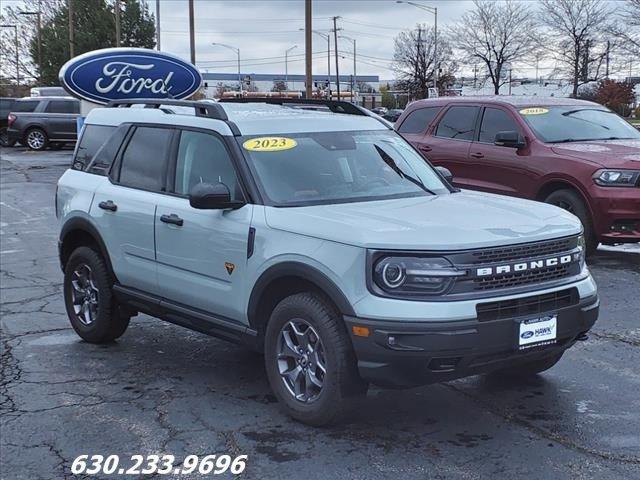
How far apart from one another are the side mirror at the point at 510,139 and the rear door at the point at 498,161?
13 centimetres

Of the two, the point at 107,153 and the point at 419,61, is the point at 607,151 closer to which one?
the point at 107,153

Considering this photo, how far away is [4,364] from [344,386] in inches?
118

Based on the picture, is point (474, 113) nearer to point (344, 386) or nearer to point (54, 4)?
point (344, 386)

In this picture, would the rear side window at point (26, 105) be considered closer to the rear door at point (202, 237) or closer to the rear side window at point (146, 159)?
the rear side window at point (146, 159)

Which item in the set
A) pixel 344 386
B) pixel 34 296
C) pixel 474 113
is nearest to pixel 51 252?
pixel 34 296

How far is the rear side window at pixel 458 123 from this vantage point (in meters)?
10.8

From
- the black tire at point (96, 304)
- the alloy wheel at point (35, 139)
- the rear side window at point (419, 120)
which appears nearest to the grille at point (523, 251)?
the black tire at point (96, 304)

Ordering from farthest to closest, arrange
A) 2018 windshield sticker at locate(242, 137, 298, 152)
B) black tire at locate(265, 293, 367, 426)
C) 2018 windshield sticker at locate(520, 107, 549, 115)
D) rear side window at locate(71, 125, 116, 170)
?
2018 windshield sticker at locate(520, 107, 549, 115), rear side window at locate(71, 125, 116, 170), 2018 windshield sticker at locate(242, 137, 298, 152), black tire at locate(265, 293, 367, 426)

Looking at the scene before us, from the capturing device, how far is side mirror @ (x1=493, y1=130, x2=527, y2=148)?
9.59m

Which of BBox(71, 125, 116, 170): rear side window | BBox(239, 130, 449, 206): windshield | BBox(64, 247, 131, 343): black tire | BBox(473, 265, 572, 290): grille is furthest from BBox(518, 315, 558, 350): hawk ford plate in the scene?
BBox(71, 125, 116, 170): rear side window

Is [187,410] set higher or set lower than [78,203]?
lower

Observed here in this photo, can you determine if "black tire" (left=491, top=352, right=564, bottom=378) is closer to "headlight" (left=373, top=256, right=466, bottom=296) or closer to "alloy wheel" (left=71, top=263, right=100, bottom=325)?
"headlight" (left=373, top=256, right=466, bottom=296)

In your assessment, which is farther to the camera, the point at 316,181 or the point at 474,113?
the point at 474,113

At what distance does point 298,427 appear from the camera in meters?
4.63
